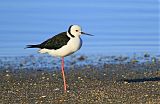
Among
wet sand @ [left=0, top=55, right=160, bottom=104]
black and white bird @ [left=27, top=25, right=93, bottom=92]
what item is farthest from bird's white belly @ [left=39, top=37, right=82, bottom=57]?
wet sand @ [left=0, top=55, right=160, bottom=104]

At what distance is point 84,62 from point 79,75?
1.63 meters

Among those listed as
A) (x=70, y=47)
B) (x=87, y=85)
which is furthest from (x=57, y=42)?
(x=87, y=85)

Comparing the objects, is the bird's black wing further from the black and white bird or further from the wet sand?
the wet sand

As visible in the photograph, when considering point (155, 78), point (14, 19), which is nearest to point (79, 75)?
point (155, 78)

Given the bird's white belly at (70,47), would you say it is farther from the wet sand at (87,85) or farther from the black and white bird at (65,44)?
the wet sand at (87,85)

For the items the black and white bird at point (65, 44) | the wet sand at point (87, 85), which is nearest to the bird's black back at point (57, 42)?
the black and white bird at point (65, 44)

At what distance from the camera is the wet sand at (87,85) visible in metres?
9.47

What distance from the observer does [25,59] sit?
14.2 meters

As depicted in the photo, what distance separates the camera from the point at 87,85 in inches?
440

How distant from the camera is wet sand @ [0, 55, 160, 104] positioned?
9.47 m

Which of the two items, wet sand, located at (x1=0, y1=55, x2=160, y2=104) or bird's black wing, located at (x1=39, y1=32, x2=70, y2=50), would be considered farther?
bird's black wing, located at (x1=39, y1=32, x2=70, y2=50)

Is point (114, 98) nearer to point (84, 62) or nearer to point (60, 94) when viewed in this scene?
point (60, 94)

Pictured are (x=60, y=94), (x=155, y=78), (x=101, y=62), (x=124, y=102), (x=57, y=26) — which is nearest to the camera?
(x=124, y=102)

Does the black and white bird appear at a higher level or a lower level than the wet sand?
higher
